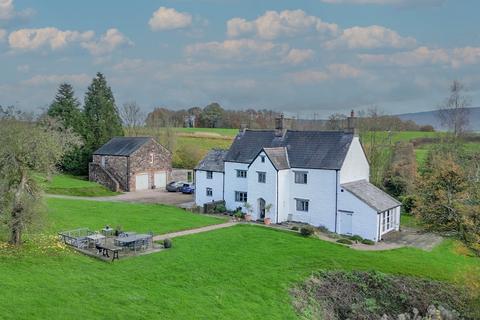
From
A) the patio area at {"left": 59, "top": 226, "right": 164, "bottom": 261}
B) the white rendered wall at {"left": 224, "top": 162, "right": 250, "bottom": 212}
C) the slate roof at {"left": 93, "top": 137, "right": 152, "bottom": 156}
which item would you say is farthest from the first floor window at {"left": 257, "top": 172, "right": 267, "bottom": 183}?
the slate roof at {"left": 93, "top": 137, "right": 152, "bottom": 156}

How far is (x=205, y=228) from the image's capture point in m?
34.2

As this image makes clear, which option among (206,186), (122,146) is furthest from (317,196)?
(122,146)

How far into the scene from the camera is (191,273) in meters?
23.0

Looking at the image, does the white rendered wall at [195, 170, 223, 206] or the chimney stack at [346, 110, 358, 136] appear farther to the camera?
the white rendered wall at [195, 170, 223, 206]

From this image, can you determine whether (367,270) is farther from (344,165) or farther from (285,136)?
(285,136)

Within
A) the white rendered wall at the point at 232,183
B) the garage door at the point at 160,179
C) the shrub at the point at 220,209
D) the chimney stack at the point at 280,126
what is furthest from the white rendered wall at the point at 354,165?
the garage door at the point at 160,179

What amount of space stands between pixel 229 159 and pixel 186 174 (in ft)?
72.8

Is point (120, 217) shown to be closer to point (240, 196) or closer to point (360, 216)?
point (240, 196)

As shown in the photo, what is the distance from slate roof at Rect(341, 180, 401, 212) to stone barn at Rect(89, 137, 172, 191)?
89.6 ft

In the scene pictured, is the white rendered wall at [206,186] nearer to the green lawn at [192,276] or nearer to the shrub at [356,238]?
the green lawn at [192,276]

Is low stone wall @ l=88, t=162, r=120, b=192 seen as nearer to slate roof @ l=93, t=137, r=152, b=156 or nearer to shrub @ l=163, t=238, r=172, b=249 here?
slate roof @ l=93, t=137, r=152, b=156

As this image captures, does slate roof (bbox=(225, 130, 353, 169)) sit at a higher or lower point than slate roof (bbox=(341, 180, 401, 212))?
higher

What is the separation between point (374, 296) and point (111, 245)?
15.0 m

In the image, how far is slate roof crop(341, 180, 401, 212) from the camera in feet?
116
